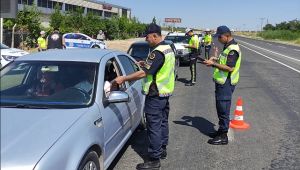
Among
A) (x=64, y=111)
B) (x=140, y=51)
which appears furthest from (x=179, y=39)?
(x=64, y=111)

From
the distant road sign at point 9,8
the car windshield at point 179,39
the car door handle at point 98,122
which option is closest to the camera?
the car door handle at point 98,122

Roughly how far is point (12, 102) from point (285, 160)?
382 cm

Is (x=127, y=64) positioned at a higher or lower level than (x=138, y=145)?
higher

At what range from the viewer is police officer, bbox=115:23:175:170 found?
17.2ft

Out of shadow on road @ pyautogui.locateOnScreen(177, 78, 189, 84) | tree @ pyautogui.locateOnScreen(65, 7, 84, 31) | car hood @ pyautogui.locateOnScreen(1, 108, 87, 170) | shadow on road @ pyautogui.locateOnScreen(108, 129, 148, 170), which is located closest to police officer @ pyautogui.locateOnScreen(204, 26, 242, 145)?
shadow on road @ pyautogui.locateOnScreen(108, 129, 148, 170)

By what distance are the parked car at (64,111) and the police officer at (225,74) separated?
1.39m

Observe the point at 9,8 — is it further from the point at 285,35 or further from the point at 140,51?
the point at 285,35

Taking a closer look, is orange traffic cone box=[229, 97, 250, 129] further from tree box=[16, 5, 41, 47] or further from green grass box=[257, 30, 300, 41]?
green grass box=[257, 30, 300, 41]

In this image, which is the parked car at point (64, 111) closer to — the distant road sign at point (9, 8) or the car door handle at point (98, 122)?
the car door handle at point (98, 122)

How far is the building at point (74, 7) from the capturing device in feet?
225

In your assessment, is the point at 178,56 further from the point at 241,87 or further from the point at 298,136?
the point at 298,136

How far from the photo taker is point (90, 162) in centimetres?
403

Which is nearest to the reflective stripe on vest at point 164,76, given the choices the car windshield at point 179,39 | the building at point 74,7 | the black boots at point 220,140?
the black boots at point 220,140

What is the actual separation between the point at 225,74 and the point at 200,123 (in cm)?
187
